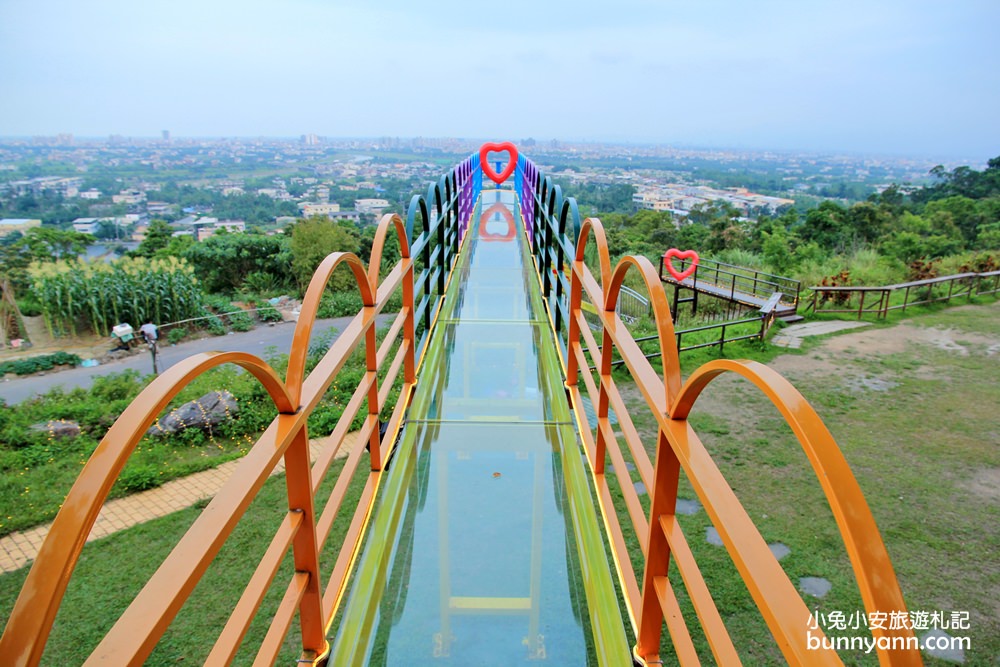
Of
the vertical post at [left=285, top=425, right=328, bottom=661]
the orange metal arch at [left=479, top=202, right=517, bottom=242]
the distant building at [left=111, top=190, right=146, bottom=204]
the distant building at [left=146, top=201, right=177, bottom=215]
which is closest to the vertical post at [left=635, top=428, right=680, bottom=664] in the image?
the vertical post at [left=285, top=425, right=328, bottom=661]

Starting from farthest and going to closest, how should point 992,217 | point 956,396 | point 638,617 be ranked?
point 992,217 → point 956,396 → point 638,617

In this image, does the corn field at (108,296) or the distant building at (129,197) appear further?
the distant building at (129,197)

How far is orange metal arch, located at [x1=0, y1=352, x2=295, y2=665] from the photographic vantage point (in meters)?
0.66

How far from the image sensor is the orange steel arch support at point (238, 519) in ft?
2.31

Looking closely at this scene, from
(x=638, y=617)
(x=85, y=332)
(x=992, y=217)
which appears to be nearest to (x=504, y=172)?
(x=638, y=617)

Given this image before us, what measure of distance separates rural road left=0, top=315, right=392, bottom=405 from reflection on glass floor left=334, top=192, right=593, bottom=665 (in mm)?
11184

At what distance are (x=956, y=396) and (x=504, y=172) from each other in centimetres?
879

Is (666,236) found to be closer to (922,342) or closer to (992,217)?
(992,217)

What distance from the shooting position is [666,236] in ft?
97.0

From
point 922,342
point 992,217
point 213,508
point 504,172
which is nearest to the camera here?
point 213,508

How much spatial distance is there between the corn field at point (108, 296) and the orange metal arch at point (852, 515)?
79.8 ft

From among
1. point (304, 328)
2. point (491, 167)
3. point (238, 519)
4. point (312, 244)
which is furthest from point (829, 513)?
point (312, 244)

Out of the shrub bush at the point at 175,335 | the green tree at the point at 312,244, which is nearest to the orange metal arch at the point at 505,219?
the shrub bush at the point at 175,335

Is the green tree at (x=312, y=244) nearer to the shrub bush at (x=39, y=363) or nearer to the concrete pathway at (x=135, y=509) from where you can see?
the shrub bush at (x=39, y=363)
